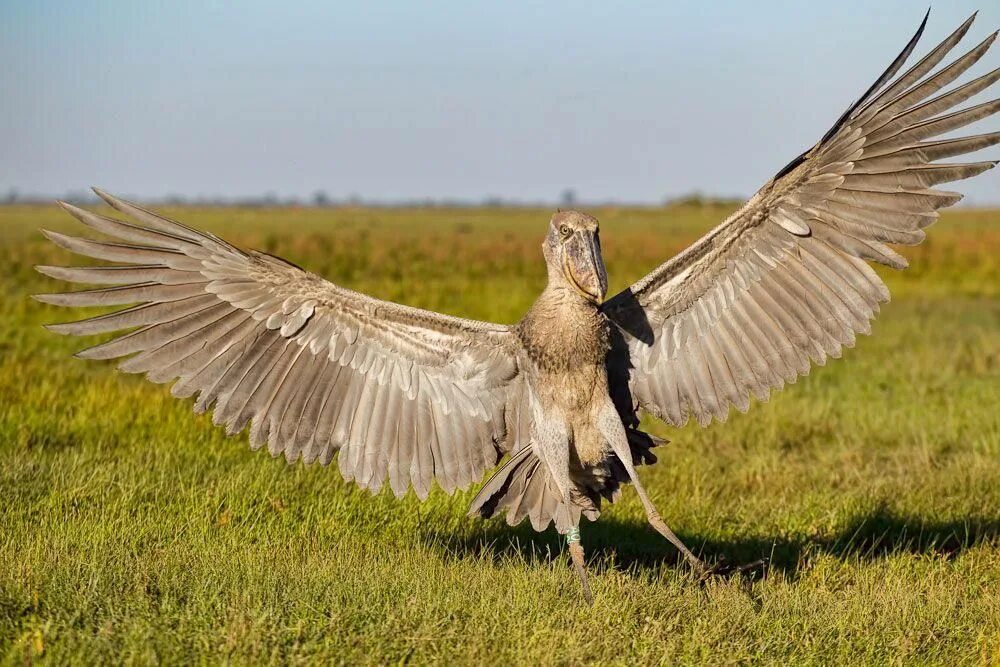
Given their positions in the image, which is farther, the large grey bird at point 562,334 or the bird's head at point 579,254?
the large grey bird at point 562,334

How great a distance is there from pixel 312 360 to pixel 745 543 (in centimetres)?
268

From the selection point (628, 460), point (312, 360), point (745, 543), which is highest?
point (312, 360)

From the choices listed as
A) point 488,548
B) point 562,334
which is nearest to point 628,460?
point 562,334

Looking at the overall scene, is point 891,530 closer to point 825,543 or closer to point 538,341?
point 825,543

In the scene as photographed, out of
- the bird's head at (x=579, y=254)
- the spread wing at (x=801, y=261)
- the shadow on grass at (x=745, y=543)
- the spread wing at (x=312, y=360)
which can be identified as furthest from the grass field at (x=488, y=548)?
the bird's head at (x=579, y=254)

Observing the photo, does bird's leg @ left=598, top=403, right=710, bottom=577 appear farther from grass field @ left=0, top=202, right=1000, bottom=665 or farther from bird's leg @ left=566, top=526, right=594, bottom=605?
bird's leg @ left=566, top=526, right=594, bottom=605

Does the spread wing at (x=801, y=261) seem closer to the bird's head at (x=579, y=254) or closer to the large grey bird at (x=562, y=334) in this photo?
the large grey bird at (x=562, y=334)

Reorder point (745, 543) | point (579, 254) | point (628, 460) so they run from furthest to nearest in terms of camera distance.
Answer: point (745, 543), point (628, 460), point (579, 254)

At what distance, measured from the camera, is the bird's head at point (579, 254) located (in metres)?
5.22

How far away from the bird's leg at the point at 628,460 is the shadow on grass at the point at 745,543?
507mm

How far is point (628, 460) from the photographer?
538cm

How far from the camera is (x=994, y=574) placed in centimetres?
592

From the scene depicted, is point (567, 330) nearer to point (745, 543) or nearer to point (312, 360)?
point (312, 360)

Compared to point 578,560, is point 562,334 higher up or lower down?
higher up
